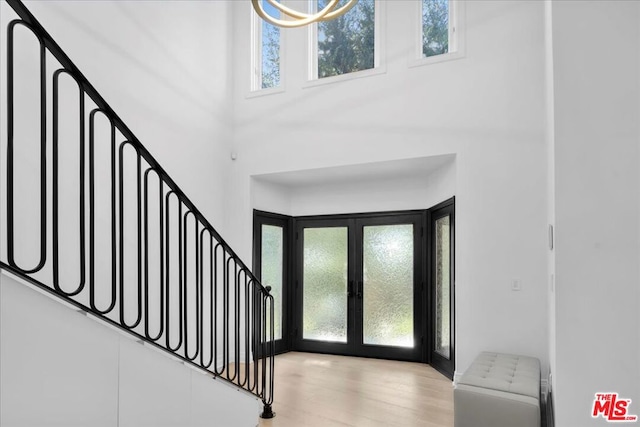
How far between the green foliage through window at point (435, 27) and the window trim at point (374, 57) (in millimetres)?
487

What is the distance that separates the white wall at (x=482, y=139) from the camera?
4.61 m

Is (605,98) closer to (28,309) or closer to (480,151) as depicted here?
(480,151)

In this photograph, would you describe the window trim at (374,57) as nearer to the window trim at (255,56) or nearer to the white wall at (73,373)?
the window trim at (255,56)

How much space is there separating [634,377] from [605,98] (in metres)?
1.46

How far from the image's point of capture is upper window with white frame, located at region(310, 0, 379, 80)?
566 cm

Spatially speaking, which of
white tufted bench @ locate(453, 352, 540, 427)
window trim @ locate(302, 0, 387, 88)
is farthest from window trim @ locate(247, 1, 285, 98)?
white tufted bench @ locate(453, 352, 540, 427)

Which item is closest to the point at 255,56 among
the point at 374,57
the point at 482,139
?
the point at 374,57

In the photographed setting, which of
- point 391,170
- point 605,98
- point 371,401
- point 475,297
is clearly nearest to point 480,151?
point 391,170

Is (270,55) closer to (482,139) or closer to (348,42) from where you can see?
(348,42)

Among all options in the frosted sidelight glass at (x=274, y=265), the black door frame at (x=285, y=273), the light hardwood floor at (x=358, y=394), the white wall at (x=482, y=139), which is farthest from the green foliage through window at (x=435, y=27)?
the light hardwood floor at (x=358, y=394)

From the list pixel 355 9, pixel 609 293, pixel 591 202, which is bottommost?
pixel 609 293

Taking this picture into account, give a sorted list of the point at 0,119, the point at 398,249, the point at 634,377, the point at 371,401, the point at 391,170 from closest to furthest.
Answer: the point at 634,377
the point at 0,119
the point at 371,401
the point at 391,170
the point at 398,249

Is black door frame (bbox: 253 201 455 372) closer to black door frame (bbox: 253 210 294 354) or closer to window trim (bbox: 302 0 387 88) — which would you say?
black door frame (bbox: 253 210 294 354)

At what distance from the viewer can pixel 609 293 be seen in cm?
233
